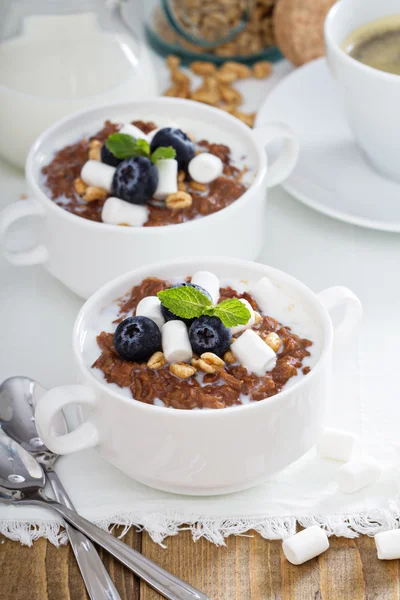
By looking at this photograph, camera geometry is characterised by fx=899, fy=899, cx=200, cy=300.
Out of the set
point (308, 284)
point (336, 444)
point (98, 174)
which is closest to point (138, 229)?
point (98, 174)

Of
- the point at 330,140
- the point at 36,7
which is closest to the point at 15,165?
the point at 36,7

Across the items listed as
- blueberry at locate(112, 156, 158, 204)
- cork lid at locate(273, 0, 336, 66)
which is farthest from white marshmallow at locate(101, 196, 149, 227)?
cork lid at locate(273, 0, 336, 66)

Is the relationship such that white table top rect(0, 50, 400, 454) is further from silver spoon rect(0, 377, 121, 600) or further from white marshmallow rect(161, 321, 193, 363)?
white marshmallow rect(161, 321, 193, 363)

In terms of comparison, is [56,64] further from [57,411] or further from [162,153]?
[57,411]

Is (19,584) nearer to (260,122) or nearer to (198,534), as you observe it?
(198,534)

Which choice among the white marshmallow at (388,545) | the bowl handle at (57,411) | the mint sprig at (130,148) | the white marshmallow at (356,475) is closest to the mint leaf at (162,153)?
the mint sprig at (130,148)

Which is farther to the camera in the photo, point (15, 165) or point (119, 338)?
point (15, 165)
